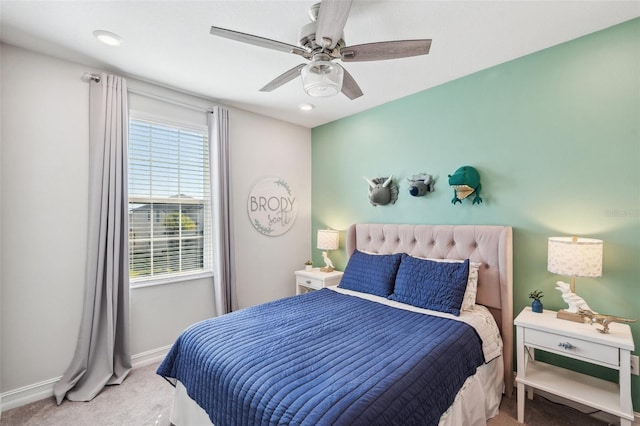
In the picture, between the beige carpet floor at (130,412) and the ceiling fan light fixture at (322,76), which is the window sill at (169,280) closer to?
the beige carpet floor at (130,412)

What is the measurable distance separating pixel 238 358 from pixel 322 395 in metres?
0.53

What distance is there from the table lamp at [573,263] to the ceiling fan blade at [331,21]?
189 cm

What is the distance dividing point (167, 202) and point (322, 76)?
2.13 meters

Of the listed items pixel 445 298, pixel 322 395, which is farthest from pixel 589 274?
pixel 322 395

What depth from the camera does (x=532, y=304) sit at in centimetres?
214

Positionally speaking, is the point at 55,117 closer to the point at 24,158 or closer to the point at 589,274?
the point at 24,158

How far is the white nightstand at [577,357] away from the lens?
1.62 meters

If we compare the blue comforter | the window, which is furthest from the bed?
the window

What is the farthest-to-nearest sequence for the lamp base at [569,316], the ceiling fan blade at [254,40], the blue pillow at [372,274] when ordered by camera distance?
the blue pillow at [372,274] → the lamp base at [569,316] → the ceiling fan blade at [254,40]

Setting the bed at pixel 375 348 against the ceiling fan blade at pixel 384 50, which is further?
the ceiling fan blade at pixel 384 50

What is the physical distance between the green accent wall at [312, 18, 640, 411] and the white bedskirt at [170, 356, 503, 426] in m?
0.66

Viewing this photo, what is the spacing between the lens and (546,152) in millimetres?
2230

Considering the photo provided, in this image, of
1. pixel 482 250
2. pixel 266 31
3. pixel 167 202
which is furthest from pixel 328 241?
pixel 266 31

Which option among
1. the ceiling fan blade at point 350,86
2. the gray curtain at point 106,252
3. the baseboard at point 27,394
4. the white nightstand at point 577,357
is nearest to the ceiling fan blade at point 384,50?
the ceiling fan blade at point 350,86
